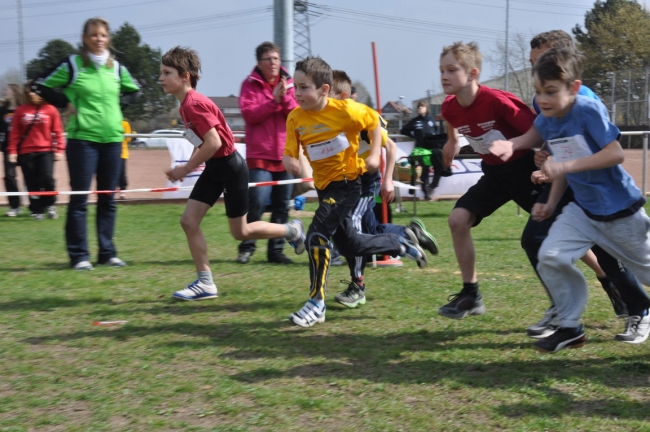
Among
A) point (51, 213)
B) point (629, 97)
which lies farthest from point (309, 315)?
point (629, 97)

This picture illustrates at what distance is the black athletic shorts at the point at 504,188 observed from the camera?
4688 mm

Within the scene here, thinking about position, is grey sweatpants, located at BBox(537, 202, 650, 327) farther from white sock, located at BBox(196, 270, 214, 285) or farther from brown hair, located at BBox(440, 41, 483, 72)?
white sock, located at BBox(196, 270, 214, 285)

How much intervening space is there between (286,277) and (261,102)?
1923 millimetres

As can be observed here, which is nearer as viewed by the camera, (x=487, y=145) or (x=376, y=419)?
(x=376, y=419)

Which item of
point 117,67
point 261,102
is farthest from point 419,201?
point 117,67

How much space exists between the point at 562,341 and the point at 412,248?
1.97 meters

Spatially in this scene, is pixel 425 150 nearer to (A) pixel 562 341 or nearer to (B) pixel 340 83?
(B) pixel 340 83

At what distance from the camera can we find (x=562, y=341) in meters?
3.83

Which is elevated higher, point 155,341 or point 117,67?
point 117,67

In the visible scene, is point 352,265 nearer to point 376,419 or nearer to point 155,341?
point 155,341

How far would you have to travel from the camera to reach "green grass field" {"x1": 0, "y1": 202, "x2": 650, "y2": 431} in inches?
129

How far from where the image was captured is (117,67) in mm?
7180

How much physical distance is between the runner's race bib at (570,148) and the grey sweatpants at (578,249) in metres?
0.29

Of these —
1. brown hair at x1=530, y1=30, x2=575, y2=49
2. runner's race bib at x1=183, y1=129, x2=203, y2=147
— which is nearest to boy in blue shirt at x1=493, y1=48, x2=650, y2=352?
brown hair at x1=530, y1=30, x2=575, y2=49
